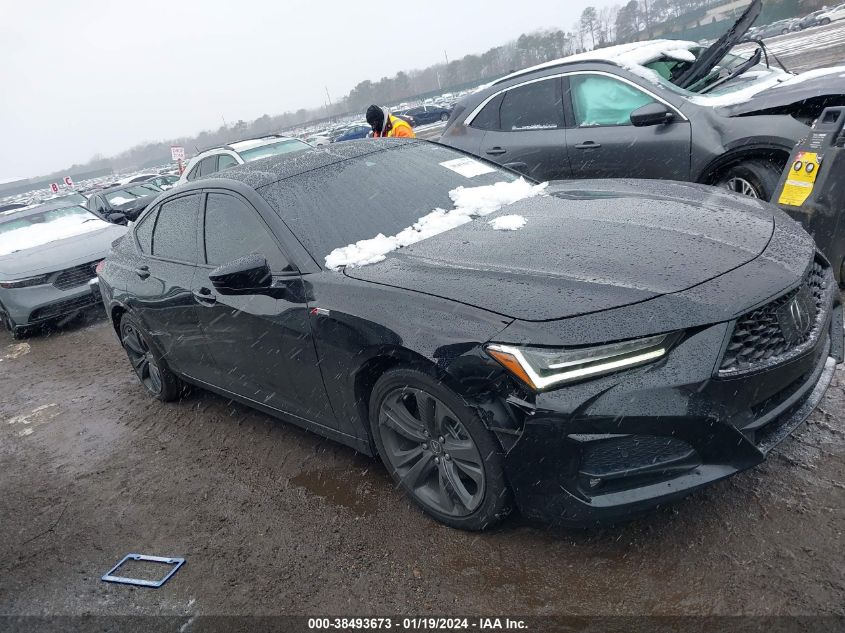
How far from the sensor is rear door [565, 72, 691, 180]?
5086mm

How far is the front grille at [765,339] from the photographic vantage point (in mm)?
2273

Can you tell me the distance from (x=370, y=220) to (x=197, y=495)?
5.90ft

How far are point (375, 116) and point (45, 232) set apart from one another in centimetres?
473

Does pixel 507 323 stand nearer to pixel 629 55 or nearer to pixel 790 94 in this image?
pixel 790 94

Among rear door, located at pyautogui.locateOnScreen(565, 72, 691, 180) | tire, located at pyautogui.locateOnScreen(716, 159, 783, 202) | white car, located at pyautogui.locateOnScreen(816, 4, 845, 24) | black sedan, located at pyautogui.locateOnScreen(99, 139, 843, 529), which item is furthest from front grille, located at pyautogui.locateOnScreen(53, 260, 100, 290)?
white car, located at pyautogui.locateOnScreen(816, 4, 845, 24)

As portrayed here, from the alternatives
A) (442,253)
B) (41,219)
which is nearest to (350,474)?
(442,253)

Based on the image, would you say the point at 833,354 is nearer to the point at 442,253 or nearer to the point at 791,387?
the point at 791,387

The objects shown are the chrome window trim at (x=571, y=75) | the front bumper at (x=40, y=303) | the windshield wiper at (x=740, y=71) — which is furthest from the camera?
the front bumper at (x=40, y=303)

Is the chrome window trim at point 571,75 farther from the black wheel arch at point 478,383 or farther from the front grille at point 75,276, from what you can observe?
the front grille at point 75,276

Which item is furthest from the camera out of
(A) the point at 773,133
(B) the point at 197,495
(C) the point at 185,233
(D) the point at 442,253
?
(A) the point at 773,133

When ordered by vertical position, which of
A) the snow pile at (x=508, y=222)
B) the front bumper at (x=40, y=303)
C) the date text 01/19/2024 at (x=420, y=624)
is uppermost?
the snow pile at (x=508, y=222)

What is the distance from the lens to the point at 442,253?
302 cm

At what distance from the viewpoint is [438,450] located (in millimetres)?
2775

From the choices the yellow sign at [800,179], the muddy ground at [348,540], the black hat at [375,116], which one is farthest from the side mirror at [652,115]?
the black hat at [375,116]
